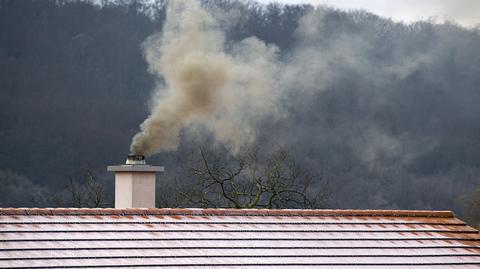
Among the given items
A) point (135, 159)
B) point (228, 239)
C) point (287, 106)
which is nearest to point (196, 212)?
point (228, 239)

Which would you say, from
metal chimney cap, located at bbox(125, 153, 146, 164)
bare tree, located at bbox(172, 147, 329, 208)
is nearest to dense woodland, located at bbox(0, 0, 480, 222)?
bare tree, located at bbox(172, 147, 329, 208)

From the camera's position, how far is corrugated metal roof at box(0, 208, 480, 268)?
16188mm

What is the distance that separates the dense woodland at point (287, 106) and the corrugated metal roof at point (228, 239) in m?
24.6

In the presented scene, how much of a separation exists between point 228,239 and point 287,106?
40.4 metres

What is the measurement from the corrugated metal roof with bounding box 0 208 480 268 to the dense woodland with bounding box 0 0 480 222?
24608mm

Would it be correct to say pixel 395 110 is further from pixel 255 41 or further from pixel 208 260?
pixel 208 260

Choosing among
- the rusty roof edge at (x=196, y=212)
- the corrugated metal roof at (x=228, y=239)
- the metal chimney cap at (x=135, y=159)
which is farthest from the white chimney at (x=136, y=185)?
the corrugated metal roof at (x=228, y=239)

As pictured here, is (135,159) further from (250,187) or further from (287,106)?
(287,106)

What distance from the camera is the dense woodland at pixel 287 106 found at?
4712 centimetres

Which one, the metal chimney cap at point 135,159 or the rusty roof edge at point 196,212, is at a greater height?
the metal chimney cap at point 135,159

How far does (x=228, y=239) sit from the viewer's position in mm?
17391

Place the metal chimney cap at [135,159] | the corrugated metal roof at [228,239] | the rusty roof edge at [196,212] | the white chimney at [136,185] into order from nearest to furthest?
the corrugated metal roof at [228,239] → the rusty roof edge at [196,212] → the white chimney at [136,185] → the metal chimney cap at [135,159]

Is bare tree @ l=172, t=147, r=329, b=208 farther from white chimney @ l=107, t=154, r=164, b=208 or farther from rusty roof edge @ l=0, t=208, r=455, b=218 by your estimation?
rusty roof edge @ l=0, t=208, r=455, b=218

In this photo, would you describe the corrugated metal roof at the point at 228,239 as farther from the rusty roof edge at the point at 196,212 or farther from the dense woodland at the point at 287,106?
the dense woodland at the point at 287,106
